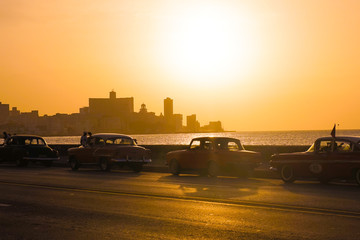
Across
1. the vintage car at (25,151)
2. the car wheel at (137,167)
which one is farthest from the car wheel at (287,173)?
the vintage car at (25,151)

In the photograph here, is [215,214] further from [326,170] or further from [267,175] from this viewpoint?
[267,175]

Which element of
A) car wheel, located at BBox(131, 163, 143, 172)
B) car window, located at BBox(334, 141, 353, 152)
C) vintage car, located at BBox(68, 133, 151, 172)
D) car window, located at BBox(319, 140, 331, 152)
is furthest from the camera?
car wheel, located at BBox(131, 163, 143, 172)

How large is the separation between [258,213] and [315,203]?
2.29 metres

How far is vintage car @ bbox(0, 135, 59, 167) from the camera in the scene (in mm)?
31859

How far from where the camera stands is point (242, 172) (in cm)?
2291

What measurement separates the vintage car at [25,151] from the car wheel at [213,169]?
39.4 ft

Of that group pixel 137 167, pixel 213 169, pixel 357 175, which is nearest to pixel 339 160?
pixel 357 175

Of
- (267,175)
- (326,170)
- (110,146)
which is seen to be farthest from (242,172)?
(110,146)

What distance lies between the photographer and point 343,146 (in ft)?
62.4

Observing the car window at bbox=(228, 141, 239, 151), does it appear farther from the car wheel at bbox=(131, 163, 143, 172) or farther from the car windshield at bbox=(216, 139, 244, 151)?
the car wheel at bbox=(131, 163, 143, 172)

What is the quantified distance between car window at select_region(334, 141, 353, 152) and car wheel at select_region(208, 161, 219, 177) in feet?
18.2

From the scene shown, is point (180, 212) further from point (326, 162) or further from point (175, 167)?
point (175, 167)

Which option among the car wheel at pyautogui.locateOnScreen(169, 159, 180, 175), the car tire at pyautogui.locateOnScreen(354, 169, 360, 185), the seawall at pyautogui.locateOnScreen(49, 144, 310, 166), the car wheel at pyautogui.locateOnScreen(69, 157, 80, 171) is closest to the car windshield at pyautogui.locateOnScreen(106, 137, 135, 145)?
the car wheel at pyautogui.locateOnScreen(69, 157, 80, 171)

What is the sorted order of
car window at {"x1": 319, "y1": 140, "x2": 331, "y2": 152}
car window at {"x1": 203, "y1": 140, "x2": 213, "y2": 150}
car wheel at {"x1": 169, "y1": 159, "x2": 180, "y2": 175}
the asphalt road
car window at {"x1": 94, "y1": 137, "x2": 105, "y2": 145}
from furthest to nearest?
car window at {"x1": 94, "y1": 137, "x2": 105, "y2": 145}, car wheel at {"x1": 169, "y1": 159, "x2": 180, "y2": 175}, car window at {"x1": 203, "y1": 140, "x2": 213, "y2": 150}, car window at {"x1": 319, "y1": 140, "x2": 331, "y2": 152}, the asphalt road
